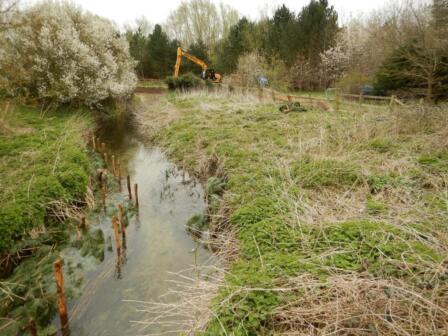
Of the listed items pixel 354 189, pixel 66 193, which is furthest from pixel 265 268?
pixel 66 193

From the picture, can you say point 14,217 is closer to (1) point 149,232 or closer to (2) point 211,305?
(1) point 149,232

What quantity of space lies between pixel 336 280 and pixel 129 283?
2785mm

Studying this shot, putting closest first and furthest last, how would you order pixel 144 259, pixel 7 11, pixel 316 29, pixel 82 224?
pixel 144 259 → pixel 82 224 → pixel 7 11 → pixel 316 29

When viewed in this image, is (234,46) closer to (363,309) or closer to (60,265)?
(60,265)

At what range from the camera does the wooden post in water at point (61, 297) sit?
2.90m

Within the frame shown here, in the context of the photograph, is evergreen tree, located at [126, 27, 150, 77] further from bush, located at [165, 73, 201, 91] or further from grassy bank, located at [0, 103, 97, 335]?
grassy bank, located at [0, 103, 97, 335]

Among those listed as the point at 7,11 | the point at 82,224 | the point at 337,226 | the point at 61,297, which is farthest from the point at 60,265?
the point at 7,11

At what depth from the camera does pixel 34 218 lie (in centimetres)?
421

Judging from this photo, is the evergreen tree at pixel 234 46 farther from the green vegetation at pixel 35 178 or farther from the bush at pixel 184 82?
the green vegetation at pixel 35 178

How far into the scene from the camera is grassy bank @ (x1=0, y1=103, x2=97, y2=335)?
132 inches

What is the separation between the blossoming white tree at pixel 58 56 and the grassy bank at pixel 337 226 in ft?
27.8

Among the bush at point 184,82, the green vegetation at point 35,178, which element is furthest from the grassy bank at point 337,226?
the bush at point 184,82

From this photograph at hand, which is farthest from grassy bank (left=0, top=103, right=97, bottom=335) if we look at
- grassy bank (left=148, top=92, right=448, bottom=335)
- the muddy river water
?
grassy bank (left=148, top=92, right=448, bottom=335)

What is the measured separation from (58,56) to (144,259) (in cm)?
1171
